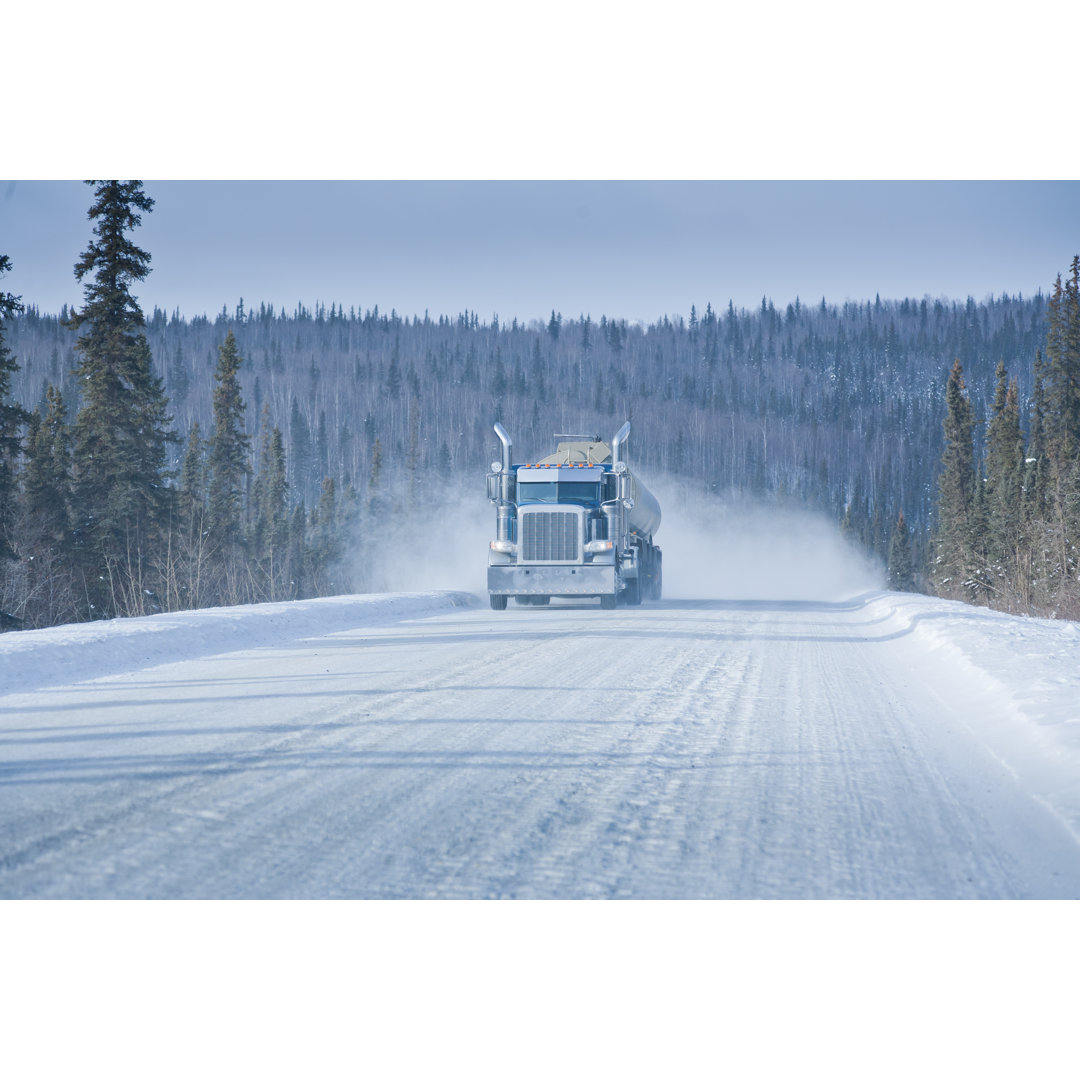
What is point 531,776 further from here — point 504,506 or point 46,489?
point 46,489

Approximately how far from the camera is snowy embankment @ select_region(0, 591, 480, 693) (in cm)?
946

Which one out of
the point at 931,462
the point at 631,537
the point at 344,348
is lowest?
the point at 631,537

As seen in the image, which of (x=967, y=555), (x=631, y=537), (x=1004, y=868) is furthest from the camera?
(x=967, y=555)

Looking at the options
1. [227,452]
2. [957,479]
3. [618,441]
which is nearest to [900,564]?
[957,479]

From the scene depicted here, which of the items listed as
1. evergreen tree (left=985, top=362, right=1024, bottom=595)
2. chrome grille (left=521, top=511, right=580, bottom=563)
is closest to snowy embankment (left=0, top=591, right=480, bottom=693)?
chrome grille (left=521, top=511, right=580, bottom=563)

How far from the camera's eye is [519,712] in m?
7.49

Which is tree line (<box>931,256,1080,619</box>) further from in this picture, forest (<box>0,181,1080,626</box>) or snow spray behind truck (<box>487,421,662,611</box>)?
snow spray behind truck (<box>487,421,662,611</box>)

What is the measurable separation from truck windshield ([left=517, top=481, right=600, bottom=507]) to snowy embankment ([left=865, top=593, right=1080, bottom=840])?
326 inches

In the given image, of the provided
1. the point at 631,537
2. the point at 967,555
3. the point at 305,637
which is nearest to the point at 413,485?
the point at 967,555

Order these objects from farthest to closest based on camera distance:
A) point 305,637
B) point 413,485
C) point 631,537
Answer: point 413,485, point 631,537, point 305,637

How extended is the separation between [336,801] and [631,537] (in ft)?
63.8

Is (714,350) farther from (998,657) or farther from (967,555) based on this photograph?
(998,657)

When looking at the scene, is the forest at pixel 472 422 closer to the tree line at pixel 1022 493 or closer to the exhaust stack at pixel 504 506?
the tree line at pixel 1022 493

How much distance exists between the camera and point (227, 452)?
4981 cm
